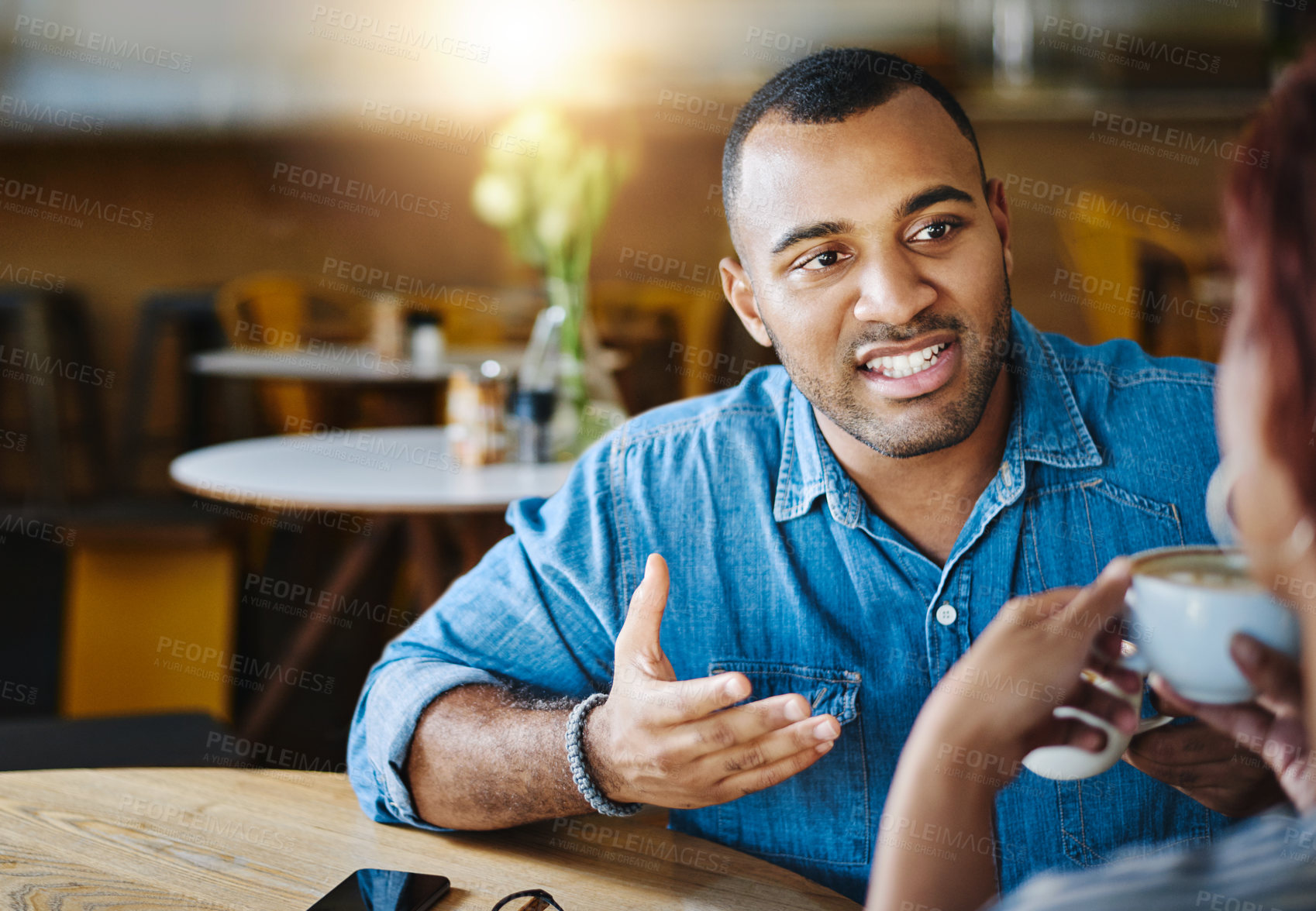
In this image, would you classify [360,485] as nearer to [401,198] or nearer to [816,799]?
[816,799]

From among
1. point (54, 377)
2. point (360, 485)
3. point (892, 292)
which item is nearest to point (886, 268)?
point (892, 292)

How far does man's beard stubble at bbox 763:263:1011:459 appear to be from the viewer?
112 cm

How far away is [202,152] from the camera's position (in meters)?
5.03

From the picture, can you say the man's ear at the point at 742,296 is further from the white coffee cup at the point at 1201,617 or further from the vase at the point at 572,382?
the vase at the point at 572,382

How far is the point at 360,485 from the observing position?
7.04 feet

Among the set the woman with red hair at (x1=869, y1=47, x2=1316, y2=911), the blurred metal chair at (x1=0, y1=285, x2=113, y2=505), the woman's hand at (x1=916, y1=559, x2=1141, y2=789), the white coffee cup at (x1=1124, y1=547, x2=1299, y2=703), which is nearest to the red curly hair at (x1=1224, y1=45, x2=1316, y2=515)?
the woman with red hair at (x1=869, y1=47, x2=1316, y2=911)

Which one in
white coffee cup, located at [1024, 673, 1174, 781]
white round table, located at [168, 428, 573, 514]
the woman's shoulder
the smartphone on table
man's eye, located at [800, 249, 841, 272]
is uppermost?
man's eye, located at [800, 249, 841, 272]

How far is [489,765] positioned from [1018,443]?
618 millimetres

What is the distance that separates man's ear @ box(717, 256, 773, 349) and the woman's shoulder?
818mm

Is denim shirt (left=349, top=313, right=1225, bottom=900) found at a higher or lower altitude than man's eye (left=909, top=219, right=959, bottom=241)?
lower

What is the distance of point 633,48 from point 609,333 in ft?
5.65

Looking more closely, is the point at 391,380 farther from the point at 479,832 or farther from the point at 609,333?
the point at 479,832

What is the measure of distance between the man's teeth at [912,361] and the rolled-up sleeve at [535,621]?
322 millimetres

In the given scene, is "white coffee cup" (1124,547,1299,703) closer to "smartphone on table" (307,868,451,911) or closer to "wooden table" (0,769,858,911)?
"wooden table" (0,769,858,911)
